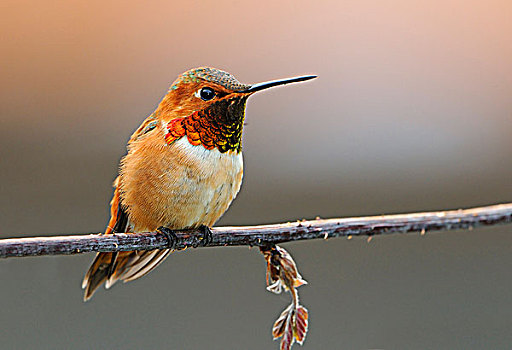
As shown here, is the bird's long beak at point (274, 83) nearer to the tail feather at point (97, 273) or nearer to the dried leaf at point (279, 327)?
the dried leaf at point (279, 327)

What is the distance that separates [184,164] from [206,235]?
175 millimetres

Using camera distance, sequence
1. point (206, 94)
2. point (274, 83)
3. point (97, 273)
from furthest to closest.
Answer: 1. point (97, 273)
2. point (206, 94)
3. point (274, 83)

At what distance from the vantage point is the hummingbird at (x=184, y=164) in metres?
1.26

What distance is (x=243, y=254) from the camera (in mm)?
3109

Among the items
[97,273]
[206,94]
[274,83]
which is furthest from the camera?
[97,273]

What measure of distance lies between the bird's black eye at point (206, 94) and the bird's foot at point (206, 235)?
0.30 m

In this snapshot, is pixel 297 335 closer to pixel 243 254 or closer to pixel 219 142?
pixel 219 142

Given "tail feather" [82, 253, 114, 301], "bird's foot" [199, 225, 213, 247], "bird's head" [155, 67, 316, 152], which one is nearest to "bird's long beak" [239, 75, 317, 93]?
"bird's head" [155, 67, 316, 152]

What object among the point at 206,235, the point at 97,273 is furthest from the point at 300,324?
the point at 97,273

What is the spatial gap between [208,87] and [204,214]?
0.32m

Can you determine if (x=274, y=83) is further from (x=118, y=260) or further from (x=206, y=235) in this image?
(x=118, y=260)

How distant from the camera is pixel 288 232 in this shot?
1.09 metres

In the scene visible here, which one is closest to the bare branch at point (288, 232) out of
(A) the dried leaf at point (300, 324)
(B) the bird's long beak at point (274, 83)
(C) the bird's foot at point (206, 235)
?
(C) the bird's foot at point (206, 235)

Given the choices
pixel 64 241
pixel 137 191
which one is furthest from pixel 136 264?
pixel 64 241
